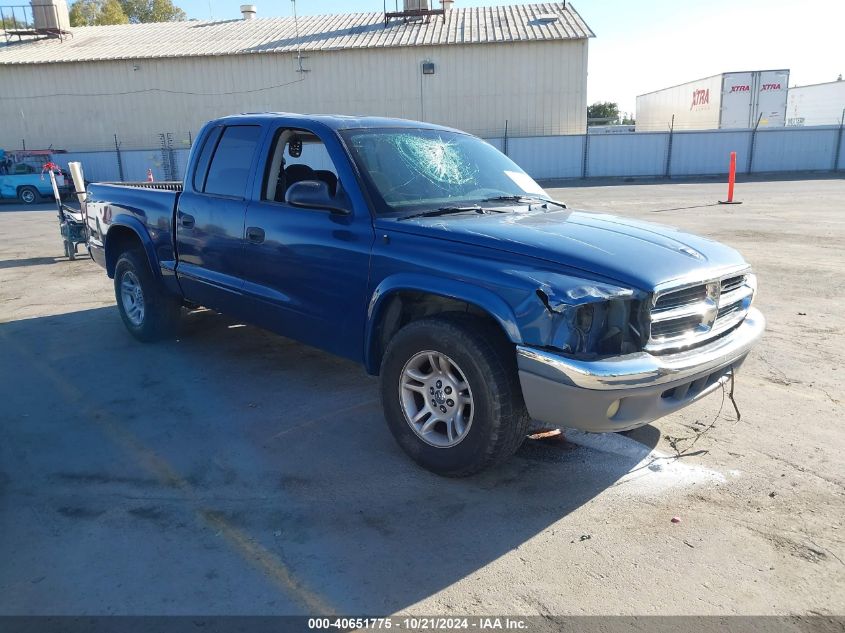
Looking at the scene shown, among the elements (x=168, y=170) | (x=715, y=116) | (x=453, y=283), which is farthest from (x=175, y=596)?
(x=715, y=116)

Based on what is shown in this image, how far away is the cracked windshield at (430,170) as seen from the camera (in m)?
3.96

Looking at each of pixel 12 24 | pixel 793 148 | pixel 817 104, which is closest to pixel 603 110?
pixel 817 104

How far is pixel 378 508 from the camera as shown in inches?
129

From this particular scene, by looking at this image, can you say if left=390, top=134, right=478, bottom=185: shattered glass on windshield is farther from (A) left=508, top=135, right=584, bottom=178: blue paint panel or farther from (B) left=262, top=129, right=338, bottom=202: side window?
(A) left=508, top=135, right=584, bottom=178: blue paint panel

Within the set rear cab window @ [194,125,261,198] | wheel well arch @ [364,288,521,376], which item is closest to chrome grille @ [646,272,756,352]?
wheel well arch @ [364,288,521,376]

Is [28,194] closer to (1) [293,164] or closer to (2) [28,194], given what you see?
(2) [28,194]

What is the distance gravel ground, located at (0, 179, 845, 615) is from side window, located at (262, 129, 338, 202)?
152 cm

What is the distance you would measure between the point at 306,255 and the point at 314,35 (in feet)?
101

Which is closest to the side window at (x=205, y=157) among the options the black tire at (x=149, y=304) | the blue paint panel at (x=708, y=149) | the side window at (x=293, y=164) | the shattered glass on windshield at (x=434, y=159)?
the side window at (x=293, y=164)

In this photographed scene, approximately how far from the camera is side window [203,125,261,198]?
15.4 feet

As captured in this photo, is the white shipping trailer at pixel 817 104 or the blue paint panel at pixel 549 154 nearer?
the blue paint panel at pixel 549 154

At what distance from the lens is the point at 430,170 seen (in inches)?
167

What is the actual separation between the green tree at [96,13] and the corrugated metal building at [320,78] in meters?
21.1

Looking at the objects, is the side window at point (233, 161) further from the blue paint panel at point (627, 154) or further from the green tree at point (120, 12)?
the green tree at point (120, 12)
